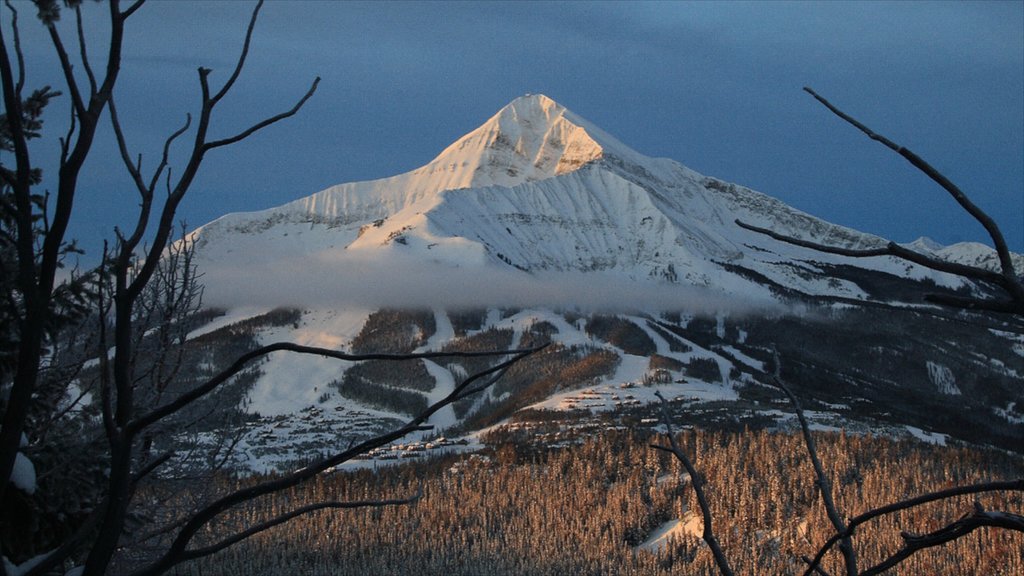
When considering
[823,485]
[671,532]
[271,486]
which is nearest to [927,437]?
[671,532]

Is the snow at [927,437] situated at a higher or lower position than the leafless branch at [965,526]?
lower

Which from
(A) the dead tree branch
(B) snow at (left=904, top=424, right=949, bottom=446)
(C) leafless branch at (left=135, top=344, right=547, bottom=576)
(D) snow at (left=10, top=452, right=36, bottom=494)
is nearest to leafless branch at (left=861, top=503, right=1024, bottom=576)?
(A) the dead tree branch

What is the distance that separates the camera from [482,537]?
336 feet

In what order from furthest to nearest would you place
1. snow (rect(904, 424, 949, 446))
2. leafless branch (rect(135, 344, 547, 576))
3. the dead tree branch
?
1. snow (rect(904, 424, 949, 446))
2. leafless branch (rect(135, 344, 547, 576))
3. the dead tree branch

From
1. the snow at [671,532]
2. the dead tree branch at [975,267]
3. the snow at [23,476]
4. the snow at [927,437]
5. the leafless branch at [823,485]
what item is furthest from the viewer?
the snow at [927,437]

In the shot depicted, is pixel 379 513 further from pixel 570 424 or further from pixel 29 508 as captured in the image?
pixel 29 508

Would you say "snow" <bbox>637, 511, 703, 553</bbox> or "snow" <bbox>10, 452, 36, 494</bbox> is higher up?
"snow" <bbox>10, 452, 36, 494</bbox>

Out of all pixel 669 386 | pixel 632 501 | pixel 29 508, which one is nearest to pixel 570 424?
pixel 669 386

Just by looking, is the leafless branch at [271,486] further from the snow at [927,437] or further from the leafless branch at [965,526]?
the snow at [927,437]

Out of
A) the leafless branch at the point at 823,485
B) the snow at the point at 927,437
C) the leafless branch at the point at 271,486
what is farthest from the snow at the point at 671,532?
the leafless branch at the point at 271,486

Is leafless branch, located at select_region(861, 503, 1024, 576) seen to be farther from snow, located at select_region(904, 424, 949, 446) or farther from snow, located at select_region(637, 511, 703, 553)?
snow, located at select_region(904, 424, 949, 446)

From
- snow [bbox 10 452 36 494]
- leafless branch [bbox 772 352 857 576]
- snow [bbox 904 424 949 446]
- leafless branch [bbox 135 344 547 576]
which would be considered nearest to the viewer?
leafless branch [bbox 135 344 547 576]

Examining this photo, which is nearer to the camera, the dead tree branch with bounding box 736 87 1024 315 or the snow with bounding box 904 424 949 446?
the dead tree branch with bounding box 736 87 1024 315

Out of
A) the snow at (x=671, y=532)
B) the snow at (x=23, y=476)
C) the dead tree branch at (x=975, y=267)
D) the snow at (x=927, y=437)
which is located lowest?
the snow at (x=671, y=532)
